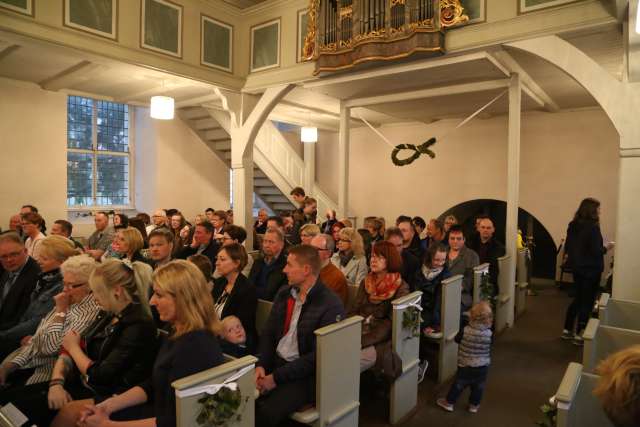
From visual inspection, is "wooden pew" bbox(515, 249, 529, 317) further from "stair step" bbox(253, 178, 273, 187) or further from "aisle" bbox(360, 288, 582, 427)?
"stair step" bbox(253, 178, 273, 187)

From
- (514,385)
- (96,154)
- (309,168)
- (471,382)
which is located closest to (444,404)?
(471,382)

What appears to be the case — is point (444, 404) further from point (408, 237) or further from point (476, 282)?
point (408, 237)

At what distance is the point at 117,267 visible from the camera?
2.37 m

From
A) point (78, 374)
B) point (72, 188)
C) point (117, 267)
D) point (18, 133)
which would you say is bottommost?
point (78, 374)

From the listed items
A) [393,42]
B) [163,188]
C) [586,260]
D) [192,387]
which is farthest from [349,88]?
[192,387]

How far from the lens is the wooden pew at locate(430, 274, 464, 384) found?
3619 mm

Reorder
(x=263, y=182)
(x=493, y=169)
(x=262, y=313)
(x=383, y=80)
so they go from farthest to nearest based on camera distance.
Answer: (x=263, y=182) → (x=493, y=169) → (x=383, y=80) → (x=262, y=313)

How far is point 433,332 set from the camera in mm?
3658

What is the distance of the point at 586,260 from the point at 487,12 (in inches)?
106

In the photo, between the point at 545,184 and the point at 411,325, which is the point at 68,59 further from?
the point at 545,184

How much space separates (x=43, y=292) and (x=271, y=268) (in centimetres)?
166

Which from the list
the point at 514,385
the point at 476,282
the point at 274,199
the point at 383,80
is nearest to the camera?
the point at 514,385

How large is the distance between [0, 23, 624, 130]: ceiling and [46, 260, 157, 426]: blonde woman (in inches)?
136

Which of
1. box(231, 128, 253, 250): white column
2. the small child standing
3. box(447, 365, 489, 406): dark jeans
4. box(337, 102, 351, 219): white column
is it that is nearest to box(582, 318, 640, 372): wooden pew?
the small child standing
